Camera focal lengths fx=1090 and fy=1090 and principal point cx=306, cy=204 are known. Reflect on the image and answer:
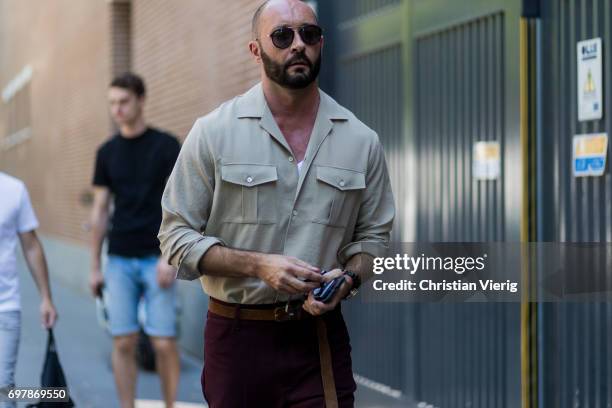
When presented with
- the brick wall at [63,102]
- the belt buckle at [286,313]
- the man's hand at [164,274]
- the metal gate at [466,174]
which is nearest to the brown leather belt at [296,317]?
the belt buckle at [286,313]

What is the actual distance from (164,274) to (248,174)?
315 cm

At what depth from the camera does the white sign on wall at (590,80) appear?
16.1 ft

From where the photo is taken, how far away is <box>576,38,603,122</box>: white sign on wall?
491 centimetres

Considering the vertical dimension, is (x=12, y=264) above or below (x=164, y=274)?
above

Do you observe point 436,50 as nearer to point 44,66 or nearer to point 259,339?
point 259,339

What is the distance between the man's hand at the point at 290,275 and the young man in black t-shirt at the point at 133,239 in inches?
129

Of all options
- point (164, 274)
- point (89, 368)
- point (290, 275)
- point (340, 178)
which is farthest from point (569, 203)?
point (89, 368)

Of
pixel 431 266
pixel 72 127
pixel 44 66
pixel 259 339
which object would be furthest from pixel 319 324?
pixel 44 66

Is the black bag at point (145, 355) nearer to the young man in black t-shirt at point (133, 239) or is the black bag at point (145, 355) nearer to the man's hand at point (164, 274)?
the young man in black t-shirt at point (133, 239)

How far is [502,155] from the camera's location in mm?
5750

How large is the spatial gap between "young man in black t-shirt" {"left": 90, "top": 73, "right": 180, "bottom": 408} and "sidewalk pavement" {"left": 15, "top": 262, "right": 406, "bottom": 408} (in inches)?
35.0

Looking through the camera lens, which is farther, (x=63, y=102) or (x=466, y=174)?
(x=63, y=102)

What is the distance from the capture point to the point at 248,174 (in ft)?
11.2

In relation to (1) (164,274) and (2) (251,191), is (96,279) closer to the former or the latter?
(1) (164,274)
